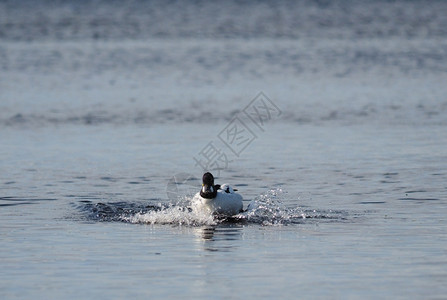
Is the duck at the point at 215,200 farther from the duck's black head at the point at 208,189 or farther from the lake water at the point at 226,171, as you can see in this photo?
the lake water at the point at 226,171

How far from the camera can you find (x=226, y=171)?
23.3 metres

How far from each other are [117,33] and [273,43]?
586 inches

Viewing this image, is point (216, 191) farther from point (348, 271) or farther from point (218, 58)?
point (218, 58)

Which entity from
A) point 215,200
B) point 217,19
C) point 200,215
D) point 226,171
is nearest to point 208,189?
point 215,200

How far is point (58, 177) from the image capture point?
22594 millimetres

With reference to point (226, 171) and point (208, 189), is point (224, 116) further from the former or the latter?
point (208, 189)

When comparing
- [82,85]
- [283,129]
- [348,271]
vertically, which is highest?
[82,85]

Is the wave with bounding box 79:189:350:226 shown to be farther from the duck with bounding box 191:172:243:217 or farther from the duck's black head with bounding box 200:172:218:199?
the duck's black head with bounding box 200:172:218:199

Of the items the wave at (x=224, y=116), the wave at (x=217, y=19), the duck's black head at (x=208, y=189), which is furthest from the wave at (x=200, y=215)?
the wave at (x=217, y=19)

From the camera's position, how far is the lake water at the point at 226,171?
1370 centimetres

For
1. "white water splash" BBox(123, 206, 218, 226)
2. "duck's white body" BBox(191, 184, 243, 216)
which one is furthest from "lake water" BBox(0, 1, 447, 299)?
"duck's white body" BBox(191, 184, 243, 216)

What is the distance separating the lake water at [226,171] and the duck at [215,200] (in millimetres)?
187

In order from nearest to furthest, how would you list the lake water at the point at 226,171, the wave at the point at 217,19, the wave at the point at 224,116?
the lake water at the point at 226,171 < the wave at the point at 224,116 < the wave at the point at 217,19

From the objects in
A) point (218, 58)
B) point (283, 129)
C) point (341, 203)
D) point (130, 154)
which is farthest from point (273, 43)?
point (341, 203)
